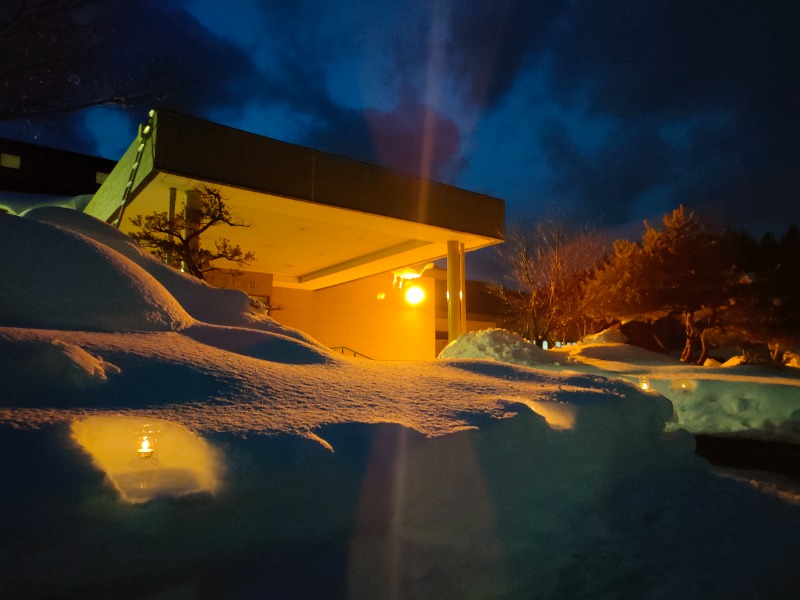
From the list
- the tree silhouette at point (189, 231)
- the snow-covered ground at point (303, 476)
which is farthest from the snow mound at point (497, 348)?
the snow-covered ground at point (303, 476)

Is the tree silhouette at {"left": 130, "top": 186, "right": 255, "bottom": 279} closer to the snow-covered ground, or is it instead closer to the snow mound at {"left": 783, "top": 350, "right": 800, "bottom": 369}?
the snow-covered ground

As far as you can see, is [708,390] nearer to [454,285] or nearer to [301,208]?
[454,285]

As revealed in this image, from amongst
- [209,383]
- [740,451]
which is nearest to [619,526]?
[209,383]

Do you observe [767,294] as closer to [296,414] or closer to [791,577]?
[791,577]

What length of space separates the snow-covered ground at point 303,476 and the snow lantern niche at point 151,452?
0.01 m

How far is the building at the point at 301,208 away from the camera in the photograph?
8695 millimetres

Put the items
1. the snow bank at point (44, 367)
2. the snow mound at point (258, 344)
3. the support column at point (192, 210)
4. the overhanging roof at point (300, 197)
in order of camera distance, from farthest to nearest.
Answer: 1. the support column at point (192, 210)
2. the overhanging roof at point (300, 197)
3. the snow mound at point (258, 344)
4. the snow bank at point (44, 367)

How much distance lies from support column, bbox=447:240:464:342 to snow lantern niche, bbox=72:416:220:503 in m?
10.3

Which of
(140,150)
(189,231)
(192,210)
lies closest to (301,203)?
(192,210)

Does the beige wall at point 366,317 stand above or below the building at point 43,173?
below

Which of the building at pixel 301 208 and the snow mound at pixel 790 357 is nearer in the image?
the building at pixel 301 208

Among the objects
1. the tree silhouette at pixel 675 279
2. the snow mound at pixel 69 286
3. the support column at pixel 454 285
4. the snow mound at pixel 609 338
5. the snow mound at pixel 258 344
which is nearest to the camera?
the snow mound at pixel 69 286

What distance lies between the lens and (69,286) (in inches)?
165

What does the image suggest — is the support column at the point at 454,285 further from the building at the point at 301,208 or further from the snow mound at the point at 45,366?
the snow mound at the point at 45,366
